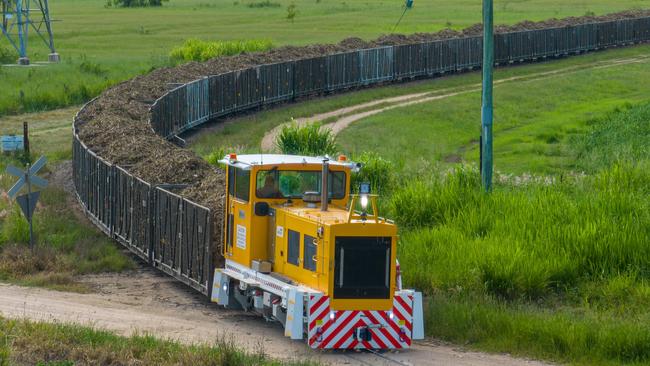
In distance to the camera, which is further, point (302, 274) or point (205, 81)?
point (205, 81)

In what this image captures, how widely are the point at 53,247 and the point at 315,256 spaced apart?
1016 cm

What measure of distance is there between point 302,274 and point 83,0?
146 meters

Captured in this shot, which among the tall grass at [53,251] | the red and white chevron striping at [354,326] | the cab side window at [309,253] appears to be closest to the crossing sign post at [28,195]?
the tall grass at [53,251]

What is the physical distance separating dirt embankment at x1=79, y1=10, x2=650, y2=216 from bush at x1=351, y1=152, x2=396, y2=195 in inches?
202

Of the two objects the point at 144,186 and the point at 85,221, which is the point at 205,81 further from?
the point at 144,186

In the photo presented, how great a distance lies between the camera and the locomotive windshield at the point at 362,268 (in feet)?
62.2

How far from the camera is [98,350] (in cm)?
1833

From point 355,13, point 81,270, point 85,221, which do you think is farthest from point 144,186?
point 355,13

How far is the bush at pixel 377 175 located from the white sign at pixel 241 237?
447 inches

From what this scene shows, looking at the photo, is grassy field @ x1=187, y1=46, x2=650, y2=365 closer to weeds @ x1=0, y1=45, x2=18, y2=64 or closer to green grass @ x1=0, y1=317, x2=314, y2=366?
green grass @ x1=0, y1=317, x2=314, y2=366

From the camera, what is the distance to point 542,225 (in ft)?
84.4

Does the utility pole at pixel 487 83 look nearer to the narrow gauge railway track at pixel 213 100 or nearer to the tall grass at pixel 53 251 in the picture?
the narrow gauge railway track at pixel 213 100

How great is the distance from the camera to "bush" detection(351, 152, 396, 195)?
32719mm

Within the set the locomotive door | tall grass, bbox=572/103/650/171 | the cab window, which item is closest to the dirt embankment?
the locomotive door
